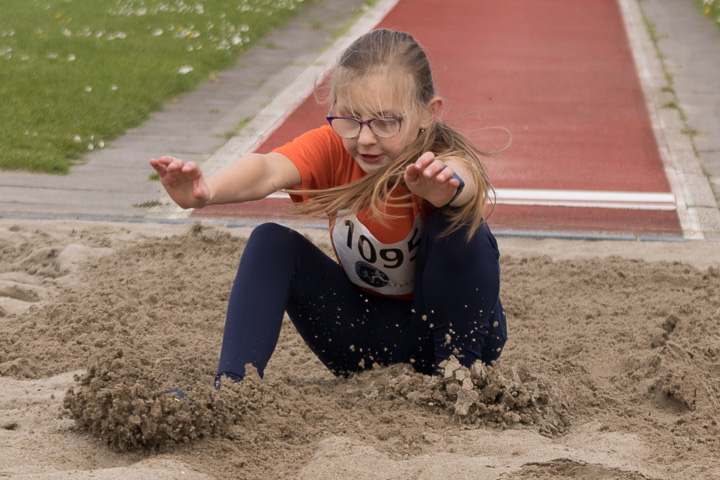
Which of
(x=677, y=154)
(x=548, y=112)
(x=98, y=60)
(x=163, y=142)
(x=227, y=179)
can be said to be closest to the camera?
(x=227, y=179)

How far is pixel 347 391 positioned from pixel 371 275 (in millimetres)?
341

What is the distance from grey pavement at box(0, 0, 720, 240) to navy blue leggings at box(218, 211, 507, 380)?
223 centimetres

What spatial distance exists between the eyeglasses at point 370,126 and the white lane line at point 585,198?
2777mm

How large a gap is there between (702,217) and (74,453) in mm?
3696

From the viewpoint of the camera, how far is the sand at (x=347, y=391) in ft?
7.05

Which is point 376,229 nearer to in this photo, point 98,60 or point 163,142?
point 163,142

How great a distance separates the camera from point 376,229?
100 inches

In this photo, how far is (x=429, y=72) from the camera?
259 cm

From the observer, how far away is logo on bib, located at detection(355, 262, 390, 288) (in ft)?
8.58

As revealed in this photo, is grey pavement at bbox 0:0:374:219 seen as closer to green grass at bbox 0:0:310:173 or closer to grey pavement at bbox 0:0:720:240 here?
grey pavement at bbox 0:0:720:240

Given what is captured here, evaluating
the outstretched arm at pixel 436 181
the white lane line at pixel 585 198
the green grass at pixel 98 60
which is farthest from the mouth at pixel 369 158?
the green grass at pixel 98 60

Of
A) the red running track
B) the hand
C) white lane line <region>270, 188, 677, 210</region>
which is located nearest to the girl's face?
the hand

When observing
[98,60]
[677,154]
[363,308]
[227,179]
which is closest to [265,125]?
[98,60]

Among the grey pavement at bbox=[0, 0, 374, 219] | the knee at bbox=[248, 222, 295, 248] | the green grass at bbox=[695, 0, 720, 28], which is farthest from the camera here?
the green grass at bbox=[695, 0, 720, 28]
